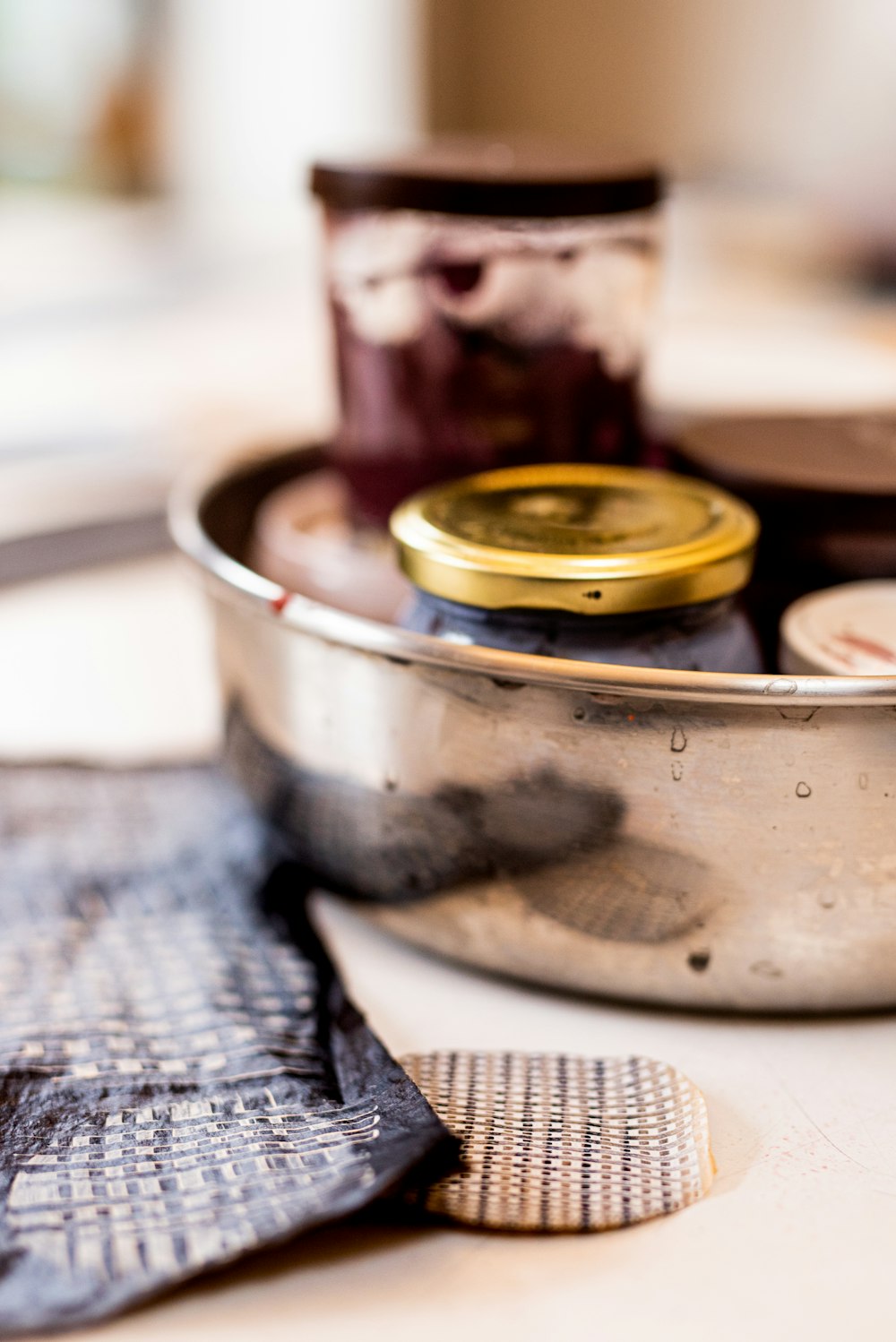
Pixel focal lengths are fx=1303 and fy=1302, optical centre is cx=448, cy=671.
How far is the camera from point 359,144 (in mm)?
1609

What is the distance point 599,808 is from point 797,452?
17 cm

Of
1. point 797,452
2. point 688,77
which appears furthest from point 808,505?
point 688,77

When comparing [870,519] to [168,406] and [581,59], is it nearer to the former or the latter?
[168,406]

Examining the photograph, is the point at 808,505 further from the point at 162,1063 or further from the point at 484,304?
the point at 162,1063

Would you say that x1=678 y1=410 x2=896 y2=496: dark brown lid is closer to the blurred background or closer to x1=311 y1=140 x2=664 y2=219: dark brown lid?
x1=311 y1=140 x2=664 y2=219: dark brown lid

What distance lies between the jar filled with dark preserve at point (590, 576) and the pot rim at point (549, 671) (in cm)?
2

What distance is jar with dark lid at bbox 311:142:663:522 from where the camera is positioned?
0.40 metres

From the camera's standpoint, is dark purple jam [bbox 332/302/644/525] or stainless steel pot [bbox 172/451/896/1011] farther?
dark purple jam [bbox 332/302/644/525]

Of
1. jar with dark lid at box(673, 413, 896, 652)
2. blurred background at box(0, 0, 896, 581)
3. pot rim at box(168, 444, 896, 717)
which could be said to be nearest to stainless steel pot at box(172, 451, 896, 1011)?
pot rim at box(168, 444, 896, 717)

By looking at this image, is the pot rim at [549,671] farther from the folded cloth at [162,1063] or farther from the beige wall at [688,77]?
the beige wall at [688,77]

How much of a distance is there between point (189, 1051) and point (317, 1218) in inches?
3.0

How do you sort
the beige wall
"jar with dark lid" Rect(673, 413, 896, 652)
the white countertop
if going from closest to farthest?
the white countertop < "jar with dark lid" Rect(673, 413, 896, 652) < the beige wall

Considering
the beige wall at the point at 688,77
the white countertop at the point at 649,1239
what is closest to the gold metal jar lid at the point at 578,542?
the white countertop at the point at 649,1239

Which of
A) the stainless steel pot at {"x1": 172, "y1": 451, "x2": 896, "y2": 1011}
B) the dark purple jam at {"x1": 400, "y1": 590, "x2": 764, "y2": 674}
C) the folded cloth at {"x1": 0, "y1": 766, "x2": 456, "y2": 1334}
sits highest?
the dark purple jam at {"x1": 400, "y1": 590, "x2": 764, "y2": 674}
